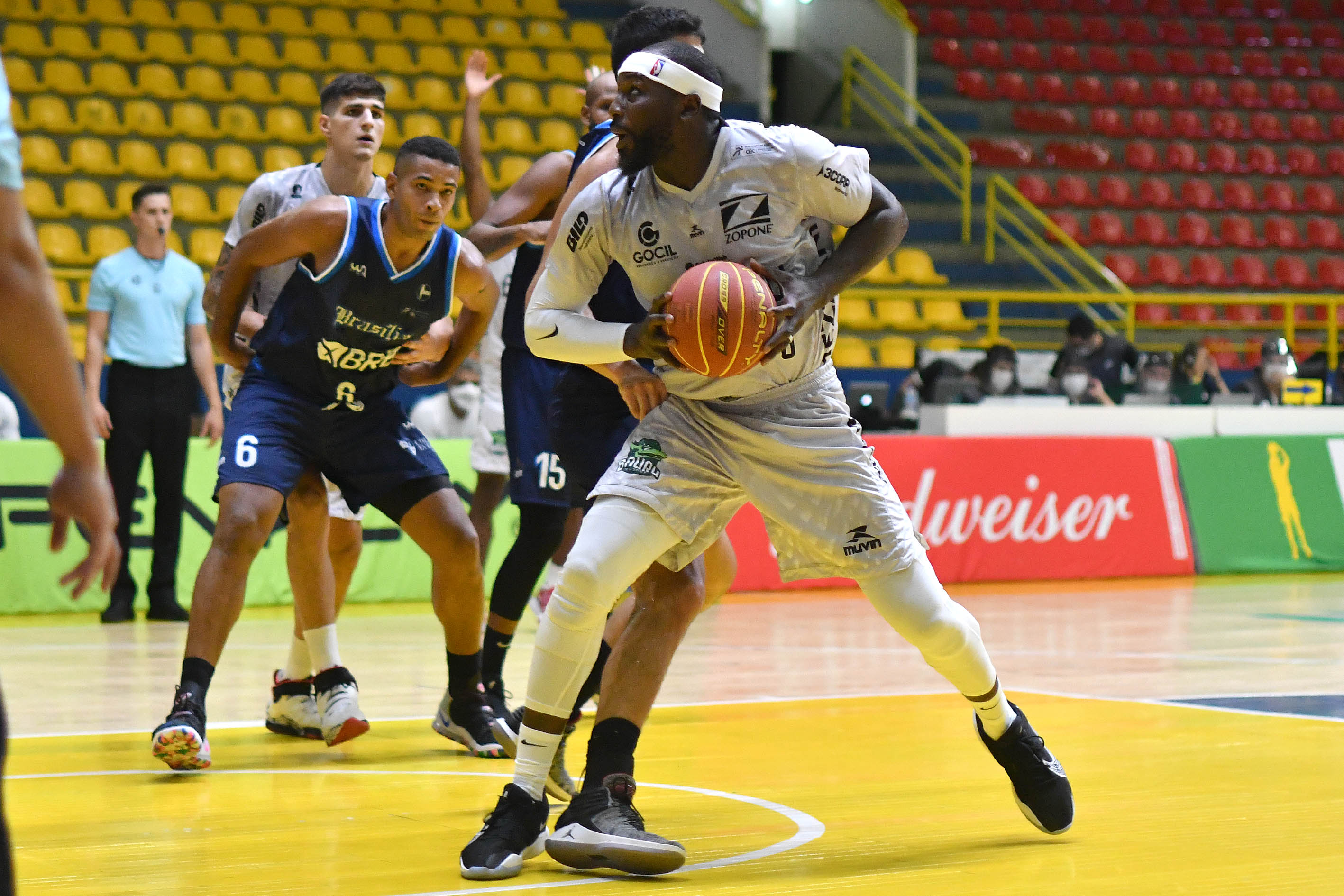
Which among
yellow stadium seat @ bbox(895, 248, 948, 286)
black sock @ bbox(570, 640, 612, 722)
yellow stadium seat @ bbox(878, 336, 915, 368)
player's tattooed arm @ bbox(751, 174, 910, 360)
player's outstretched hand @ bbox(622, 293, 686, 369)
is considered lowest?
black sock @ bbox(570, 640, 612, 722)

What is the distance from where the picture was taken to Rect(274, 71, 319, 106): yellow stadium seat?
670 inches

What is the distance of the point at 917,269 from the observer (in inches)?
741

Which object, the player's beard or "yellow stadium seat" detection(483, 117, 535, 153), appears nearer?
the player's beard

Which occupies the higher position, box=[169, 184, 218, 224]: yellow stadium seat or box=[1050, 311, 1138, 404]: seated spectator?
box=[169, 184, 218, 224]: yellow stadium seat

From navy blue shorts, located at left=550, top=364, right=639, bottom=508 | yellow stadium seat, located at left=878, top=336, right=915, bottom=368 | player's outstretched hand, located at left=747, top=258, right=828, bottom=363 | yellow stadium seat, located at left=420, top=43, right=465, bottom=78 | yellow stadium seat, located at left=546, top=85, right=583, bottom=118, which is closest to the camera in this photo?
player's outstretched hand, located at left=747, top=258, right=828, bottom=363

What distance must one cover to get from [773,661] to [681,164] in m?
4.25

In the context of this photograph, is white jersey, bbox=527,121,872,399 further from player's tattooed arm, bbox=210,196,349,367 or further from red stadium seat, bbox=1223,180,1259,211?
red stadium seat, bbox=1223,180,1259,211

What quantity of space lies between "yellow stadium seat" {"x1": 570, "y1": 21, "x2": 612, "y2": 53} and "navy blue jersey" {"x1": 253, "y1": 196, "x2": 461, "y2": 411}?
14603mm

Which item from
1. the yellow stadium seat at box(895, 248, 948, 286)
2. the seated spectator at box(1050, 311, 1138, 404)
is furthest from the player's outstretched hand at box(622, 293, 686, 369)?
Answer: the yellow stadium seat at box(895, 248, 948, 286)

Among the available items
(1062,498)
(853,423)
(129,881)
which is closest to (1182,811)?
(853,423)

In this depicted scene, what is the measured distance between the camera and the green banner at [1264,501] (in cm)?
1259

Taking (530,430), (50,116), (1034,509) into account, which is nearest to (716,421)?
(530,430)

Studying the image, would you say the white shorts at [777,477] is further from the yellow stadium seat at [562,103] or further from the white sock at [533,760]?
the yellow stadium seat at [562,103]

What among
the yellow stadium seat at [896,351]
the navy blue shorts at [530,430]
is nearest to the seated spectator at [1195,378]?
the yellow stadium seat at [896,351]
